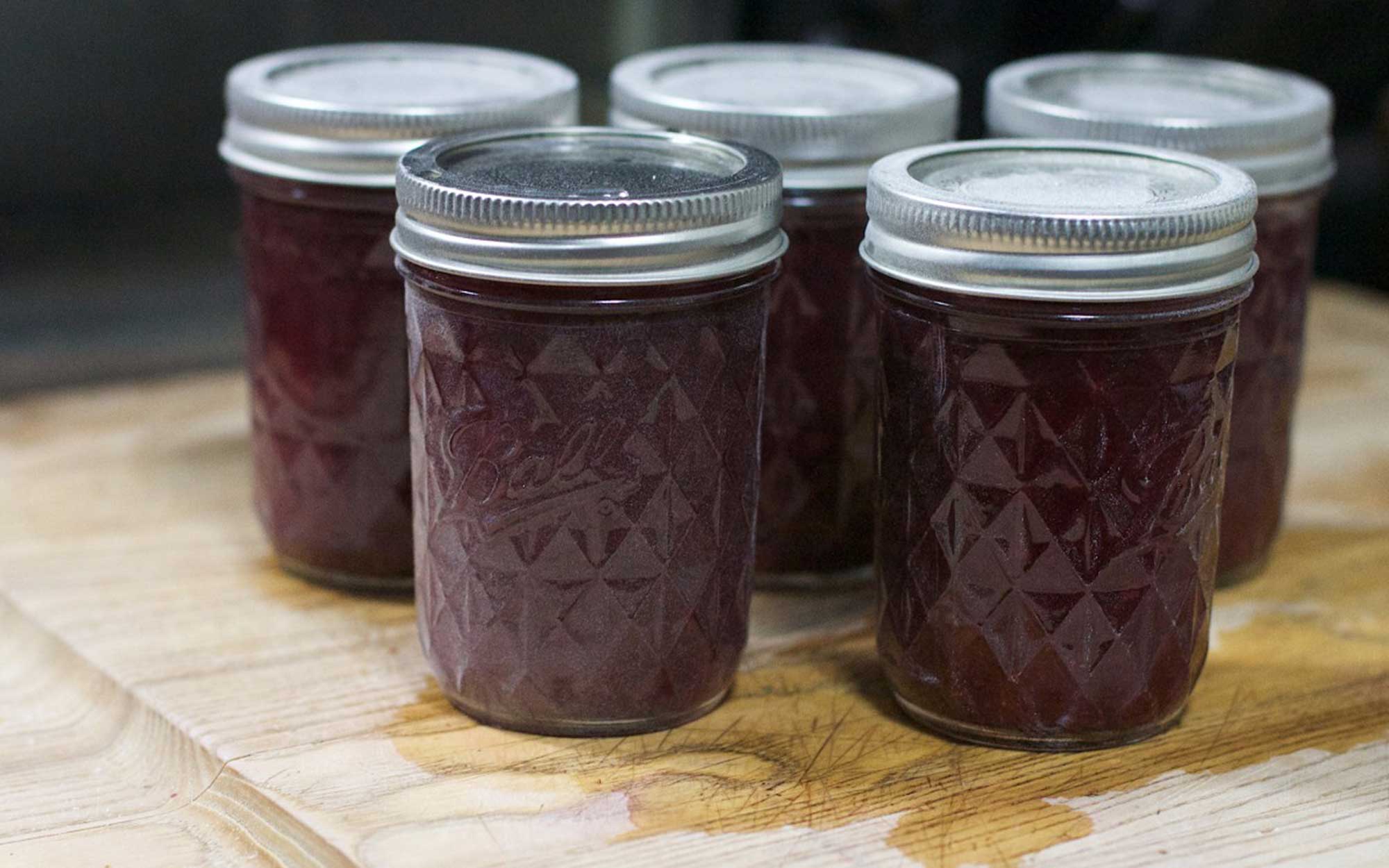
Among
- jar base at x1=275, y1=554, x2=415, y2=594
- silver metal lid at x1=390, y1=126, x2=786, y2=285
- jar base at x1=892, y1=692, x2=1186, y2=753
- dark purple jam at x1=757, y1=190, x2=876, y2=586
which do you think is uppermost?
silver metal lid at x1=390, y1=126, x2=786, y2=285

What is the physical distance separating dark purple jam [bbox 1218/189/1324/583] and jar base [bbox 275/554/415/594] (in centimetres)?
63

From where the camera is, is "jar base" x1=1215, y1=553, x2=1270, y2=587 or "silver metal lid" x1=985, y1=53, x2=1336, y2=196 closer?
"silver metal lid" x1=985, y1=53, x2=1336, y2=196

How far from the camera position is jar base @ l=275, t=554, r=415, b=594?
136cm

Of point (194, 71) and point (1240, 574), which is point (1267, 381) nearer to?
→ point (1240, 574)

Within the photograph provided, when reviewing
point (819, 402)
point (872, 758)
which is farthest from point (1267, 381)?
point (872, 758)

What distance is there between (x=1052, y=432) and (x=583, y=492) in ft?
0.93

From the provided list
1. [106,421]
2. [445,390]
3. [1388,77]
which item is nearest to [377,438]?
[445,390]

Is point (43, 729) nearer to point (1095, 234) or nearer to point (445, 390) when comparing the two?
point (445, 390)

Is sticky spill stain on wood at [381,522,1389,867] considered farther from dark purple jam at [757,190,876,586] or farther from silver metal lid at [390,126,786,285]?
silver metal lid at [390,126,786,285]

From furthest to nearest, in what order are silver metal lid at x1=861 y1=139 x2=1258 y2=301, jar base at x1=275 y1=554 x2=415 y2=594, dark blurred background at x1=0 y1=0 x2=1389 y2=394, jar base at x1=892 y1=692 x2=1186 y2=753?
1. dark blurred background at x1=0 y1=0 x2=1389 y2=394
2. jar base at x1=275 y1=554 x2=415 y2=594
3. jar base at x1=892 y1=692 x2=1186 y2=753
4. silver metal lid at x1=861 y1=139 x2=1258 y2=301

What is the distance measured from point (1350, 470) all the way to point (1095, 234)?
30.5 inches

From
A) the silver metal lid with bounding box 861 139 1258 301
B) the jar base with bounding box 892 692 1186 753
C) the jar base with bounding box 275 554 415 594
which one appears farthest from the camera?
the jar base with bounding box 275 554 415 594

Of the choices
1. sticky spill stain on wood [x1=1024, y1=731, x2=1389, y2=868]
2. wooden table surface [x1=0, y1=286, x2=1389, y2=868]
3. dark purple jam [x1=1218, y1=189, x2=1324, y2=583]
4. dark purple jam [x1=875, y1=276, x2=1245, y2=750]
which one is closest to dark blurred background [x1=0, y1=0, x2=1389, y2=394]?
wooden table surface [x1=0, y1=286, x2=1389, y2=868]

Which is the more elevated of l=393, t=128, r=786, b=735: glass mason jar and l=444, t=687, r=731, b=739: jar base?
l=393, t=128, r=786, b=735: glass mason jar
